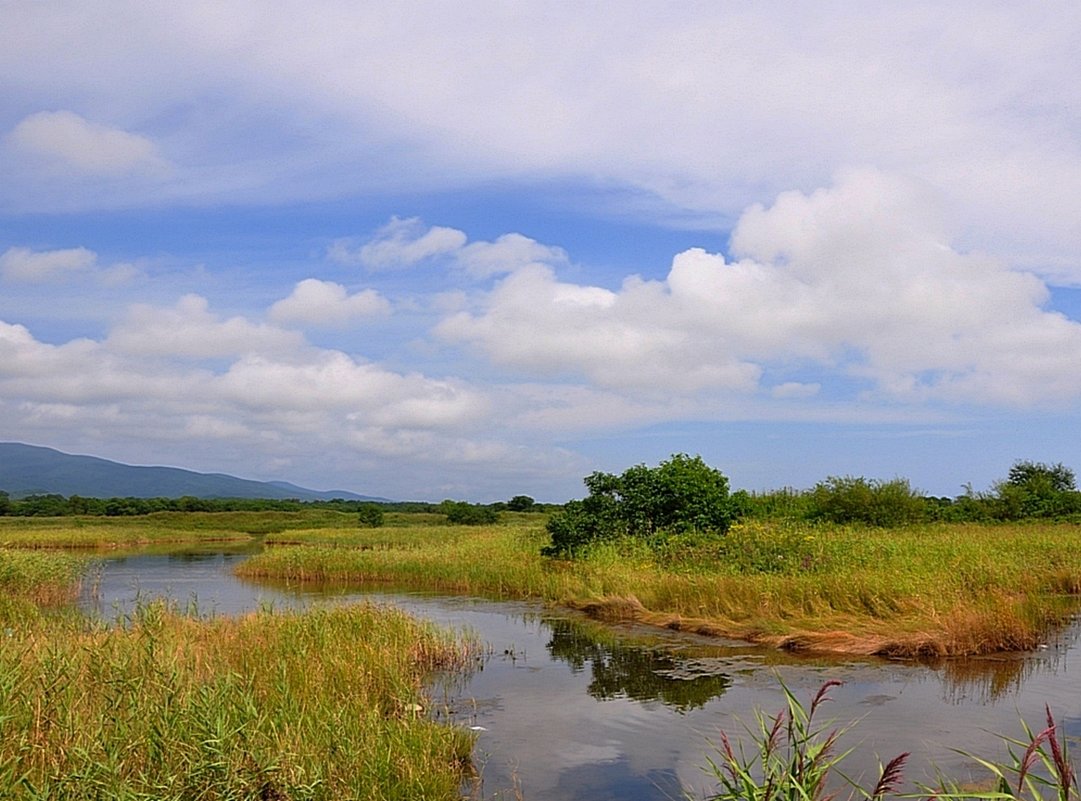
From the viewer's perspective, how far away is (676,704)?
12.8 meters

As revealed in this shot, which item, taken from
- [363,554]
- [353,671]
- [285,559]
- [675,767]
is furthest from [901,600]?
[285,559]

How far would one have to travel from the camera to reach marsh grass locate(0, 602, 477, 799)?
695cm

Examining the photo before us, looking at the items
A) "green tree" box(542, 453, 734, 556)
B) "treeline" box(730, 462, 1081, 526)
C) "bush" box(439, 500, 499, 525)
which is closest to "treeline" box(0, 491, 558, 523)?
"bush" box(439, 500, 499, 525)

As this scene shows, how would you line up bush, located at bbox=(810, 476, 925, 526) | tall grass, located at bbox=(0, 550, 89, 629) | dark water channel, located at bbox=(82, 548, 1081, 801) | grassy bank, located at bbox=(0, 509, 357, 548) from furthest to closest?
grassy bank, located at bbox=(0, 509, 357, 548) → bush, located at bbox=(810, 476, 925, 526) → tall grass, located at bbox=(0, 550, 89, 629) → dark water channel, located at bbox=(82, 548, 1081, 801)

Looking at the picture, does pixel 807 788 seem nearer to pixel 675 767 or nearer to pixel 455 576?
pixel 675 767

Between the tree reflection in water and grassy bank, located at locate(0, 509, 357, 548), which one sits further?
grassy bank, located at locate(0, 509, 357, 548)

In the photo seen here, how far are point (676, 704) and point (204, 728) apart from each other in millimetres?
7187

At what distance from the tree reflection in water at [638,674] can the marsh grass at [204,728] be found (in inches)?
134

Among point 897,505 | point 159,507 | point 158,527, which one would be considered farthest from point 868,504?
point 159,507

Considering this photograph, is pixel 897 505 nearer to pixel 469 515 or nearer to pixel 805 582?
pixel 805 582

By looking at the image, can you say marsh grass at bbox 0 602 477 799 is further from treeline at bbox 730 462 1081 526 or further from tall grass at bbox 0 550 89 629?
treeline at bbox 730 462 1081 526

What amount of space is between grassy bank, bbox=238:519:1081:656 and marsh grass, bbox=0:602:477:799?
8.54 meters

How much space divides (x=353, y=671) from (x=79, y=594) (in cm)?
1807

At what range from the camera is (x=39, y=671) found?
9.02 meters
